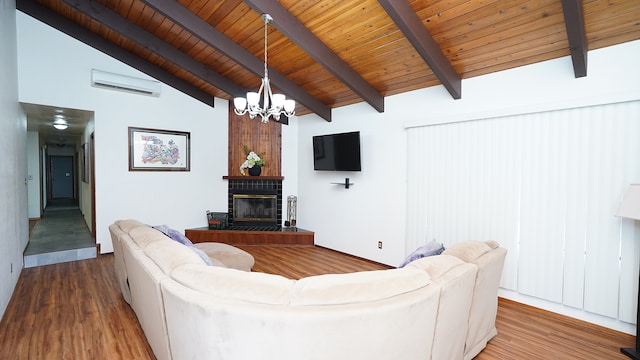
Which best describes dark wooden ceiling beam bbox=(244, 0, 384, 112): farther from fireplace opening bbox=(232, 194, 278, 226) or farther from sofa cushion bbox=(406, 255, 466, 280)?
fireplace opening bbox=(232, 194, 278, 226)

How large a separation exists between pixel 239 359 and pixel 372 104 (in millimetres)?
3575

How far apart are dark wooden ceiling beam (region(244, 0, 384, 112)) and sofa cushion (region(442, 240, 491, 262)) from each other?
2460mm

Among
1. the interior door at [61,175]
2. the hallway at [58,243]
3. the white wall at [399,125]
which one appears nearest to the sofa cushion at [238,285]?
the white wall at [399,125]

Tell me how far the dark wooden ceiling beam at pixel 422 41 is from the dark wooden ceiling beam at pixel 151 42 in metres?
3.21

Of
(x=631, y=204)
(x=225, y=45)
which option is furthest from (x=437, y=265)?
(x=225, y=45)

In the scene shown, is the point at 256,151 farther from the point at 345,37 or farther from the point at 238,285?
the point at 238,285

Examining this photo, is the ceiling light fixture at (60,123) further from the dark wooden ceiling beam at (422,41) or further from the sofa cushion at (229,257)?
the dark wooden ceiling beam at (422,41)

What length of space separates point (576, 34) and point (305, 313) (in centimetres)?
285

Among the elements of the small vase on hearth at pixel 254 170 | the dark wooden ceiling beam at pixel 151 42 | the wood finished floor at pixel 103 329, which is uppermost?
the dark wooden ceiling beam at pixel 151 42

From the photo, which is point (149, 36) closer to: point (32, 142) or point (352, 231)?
point (352, 231)

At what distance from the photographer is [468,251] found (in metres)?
2.07

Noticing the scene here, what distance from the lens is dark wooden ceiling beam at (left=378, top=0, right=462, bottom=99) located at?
2.54m

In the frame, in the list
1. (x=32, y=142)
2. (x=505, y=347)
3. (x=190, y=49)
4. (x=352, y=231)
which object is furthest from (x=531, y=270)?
(x=32, y=142)

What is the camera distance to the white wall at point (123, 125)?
4078 millimetres
